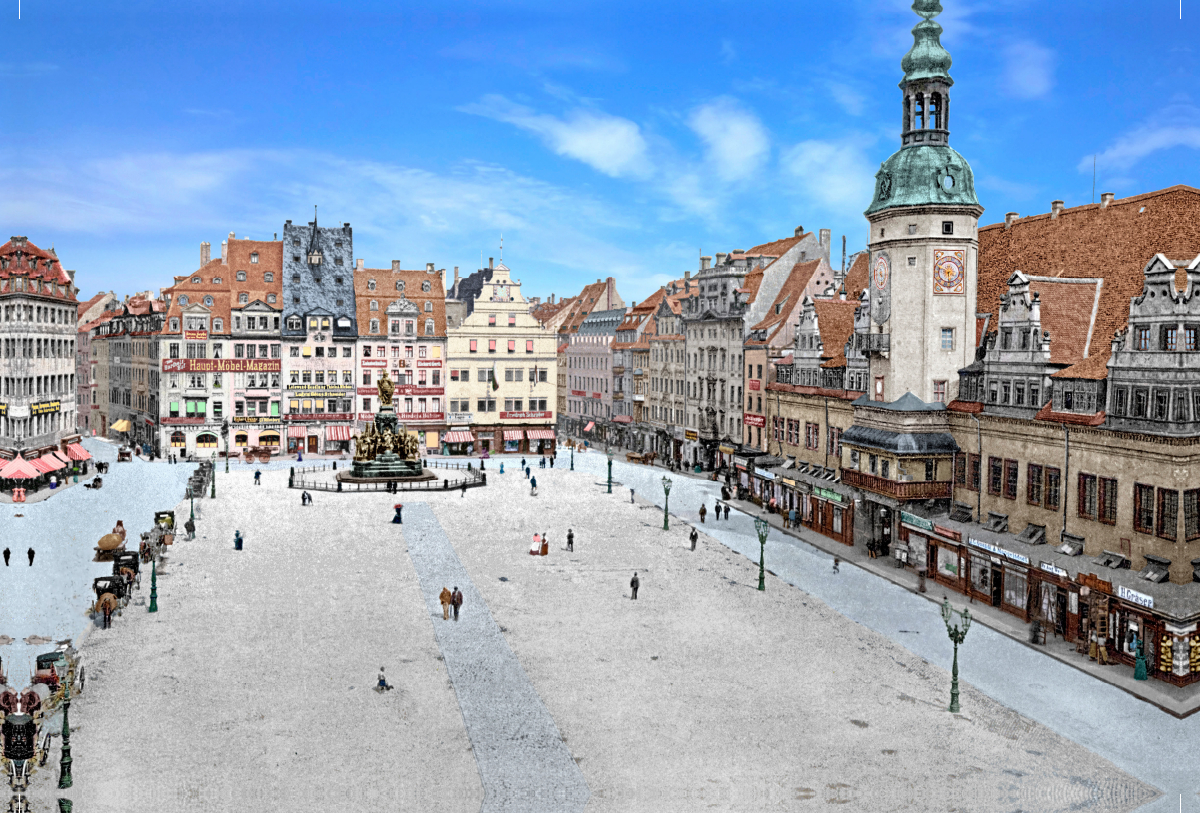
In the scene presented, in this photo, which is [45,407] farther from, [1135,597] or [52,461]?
[1135,597]

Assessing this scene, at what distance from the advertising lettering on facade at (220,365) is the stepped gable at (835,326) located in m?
56.2

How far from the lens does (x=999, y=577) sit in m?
43.0

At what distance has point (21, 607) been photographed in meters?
38.9

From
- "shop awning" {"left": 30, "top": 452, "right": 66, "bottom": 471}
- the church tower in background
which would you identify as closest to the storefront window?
the church tower in background

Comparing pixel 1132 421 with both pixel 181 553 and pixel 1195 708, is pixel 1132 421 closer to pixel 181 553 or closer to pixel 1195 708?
pixel 1195 708

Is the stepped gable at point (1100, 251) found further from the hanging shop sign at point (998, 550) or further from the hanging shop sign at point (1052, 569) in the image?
the hanging shop sign at point (1052, 569)

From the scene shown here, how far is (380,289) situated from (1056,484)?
7732 centimetres

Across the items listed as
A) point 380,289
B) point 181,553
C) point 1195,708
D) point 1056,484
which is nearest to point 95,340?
point 380,289

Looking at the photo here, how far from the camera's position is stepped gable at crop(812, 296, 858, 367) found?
63.8m

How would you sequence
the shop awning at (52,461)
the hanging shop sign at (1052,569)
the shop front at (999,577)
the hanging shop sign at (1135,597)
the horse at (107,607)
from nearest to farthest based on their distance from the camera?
the hanging shop sign at (1135,597) → the horse at (107,607) → the hanging shop sign at (1052,569) → the shop front at (999,577) → the shop awning at (52,461)

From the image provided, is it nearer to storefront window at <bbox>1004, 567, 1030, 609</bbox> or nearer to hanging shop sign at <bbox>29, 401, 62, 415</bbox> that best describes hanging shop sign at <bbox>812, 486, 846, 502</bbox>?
storefront window at <bbox>1004, 567, 1030, 609</bbox>

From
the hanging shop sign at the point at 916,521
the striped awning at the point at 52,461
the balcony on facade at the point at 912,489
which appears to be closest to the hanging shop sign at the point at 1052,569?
the hanging shop sign at the point at 916,521

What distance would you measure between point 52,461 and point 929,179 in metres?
64.0

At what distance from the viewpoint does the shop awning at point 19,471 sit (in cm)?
6831
